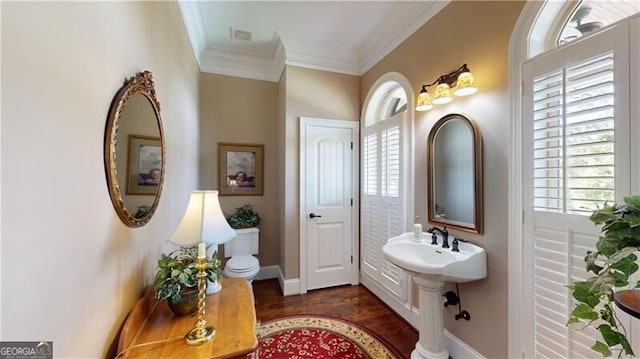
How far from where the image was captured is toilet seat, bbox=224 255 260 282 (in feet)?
8.77

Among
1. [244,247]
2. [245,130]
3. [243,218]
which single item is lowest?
[244,247]

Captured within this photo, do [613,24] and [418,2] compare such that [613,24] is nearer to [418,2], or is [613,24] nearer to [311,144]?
[418,2]

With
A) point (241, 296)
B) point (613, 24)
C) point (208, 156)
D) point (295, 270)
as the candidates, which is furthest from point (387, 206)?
point (208, 156)

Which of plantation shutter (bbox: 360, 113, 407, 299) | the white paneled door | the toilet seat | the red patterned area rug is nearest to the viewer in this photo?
the red patterned area rug

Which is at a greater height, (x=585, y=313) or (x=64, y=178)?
(x=64, y=178)

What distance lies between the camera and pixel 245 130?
352 cm

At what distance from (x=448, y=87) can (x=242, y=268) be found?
252 centimetres

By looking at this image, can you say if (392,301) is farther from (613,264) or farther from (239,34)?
(239,34)

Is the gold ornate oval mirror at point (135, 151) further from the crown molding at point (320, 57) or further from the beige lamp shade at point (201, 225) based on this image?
the crown molding at point (320, 57)

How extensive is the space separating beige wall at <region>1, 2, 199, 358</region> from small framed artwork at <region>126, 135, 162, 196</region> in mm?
214

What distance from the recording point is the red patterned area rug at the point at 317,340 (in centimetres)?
199

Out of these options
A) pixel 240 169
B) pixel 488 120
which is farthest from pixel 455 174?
pixel 240 169

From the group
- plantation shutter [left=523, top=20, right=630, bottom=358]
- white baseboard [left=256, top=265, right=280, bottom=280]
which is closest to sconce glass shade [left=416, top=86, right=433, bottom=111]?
plantation shutter [left=523, top=20, right=630, bottom=358]

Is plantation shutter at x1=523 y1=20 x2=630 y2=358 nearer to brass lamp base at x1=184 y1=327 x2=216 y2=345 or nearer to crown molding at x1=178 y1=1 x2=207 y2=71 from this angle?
brass lamp base at x1=184 y1=327 x2=216 y2=345
